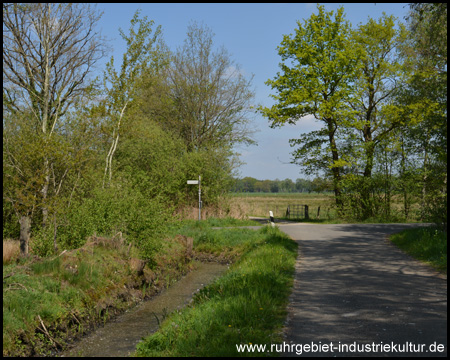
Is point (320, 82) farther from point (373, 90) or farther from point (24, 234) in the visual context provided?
point (24, 234)

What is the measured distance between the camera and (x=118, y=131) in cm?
2125

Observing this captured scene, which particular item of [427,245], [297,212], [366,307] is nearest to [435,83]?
[427,245]

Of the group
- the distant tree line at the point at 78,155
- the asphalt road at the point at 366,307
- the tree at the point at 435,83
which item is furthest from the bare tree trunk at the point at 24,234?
the tree at the point at 435,83

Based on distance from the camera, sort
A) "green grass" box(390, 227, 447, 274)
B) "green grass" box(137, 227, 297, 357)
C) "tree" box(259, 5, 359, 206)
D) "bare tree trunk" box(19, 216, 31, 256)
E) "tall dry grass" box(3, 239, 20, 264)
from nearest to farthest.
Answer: "green grass" box(137, 227, 297, 357)
"green grass" box(390, 227, 447, 274)
"tall dry grass" box(3, 239, 20, 264)
"bare tree trunk" box(19, 216, 31, 256)
"tree" box(259, 5, 359, 206)

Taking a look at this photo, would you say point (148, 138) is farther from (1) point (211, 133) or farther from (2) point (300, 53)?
(2) point (300, 53)

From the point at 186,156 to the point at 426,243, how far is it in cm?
1890

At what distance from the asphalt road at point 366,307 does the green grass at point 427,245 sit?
1.27 feet

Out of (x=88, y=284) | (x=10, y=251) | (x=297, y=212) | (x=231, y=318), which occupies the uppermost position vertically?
(x=297, y=212)

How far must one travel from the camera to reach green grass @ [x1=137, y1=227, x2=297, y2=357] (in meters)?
6.36

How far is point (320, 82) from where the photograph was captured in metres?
30.1

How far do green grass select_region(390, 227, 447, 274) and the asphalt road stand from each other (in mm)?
388

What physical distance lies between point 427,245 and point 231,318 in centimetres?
922

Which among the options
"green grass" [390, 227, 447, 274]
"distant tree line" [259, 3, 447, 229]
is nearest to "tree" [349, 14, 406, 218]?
"distant tree line" [259, 3, 447, 229]

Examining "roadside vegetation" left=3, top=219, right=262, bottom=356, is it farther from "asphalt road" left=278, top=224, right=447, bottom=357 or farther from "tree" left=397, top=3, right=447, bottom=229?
"tree" left=397, top=3, right=447, bottom=229
